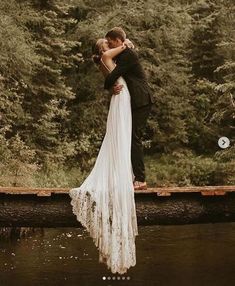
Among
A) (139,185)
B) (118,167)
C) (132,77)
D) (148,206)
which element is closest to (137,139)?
(118,167)

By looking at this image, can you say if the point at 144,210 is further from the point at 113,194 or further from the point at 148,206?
the point at 113,194

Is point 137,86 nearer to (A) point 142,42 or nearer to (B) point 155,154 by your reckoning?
(A) point 142,42

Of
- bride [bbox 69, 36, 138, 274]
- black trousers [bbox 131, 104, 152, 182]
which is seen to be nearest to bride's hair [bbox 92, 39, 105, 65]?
bride [bbox 69, 36, 138, 274]

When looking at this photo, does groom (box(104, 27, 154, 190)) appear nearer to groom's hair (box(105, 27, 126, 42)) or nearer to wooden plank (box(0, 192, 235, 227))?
groom's hair (box(105, 27, 126, 42))

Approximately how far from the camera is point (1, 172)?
1634cm

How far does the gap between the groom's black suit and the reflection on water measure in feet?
11.2

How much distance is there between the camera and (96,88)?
74.6 ft

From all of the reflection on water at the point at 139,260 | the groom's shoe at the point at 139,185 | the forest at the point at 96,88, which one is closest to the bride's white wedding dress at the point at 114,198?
the groom's shoe at the point at 139,185

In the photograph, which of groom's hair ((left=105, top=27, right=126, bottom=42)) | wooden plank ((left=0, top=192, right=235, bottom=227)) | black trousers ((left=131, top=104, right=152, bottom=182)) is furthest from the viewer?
wooden plank ((left=0, top=192, right=235, bottom=227))

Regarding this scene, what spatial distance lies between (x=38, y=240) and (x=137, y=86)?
24.7ft

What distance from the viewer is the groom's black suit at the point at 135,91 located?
7492 mm

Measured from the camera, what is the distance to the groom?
749 cm

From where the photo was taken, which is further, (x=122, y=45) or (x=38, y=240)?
(x=38, y=240)

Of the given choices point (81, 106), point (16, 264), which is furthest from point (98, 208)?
point (81, 106)
